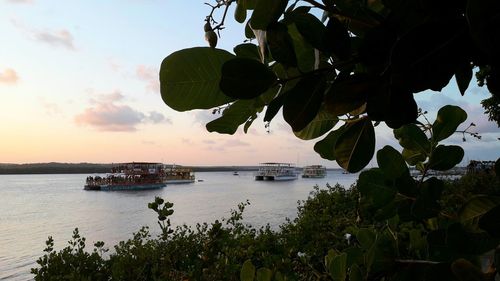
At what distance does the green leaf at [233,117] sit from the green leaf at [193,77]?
0.26 ft

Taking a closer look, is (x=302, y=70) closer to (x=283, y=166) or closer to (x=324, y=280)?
(x=324, y=280)

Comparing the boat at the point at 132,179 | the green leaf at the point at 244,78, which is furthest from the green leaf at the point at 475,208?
the boat at the point at 132,179

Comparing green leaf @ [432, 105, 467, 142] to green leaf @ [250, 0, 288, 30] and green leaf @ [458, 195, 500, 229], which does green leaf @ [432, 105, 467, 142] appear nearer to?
green leaf @ [458, 195, 500, 229]

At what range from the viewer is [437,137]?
31.8 inches

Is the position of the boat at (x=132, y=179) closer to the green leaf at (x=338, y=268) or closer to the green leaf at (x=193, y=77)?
the green leaf at (x=338, y=268)

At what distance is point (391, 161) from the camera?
75 cm

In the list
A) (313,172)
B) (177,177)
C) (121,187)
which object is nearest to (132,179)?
(121,187)

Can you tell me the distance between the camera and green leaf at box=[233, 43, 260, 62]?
552 mm

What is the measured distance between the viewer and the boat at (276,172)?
70625 millimetres

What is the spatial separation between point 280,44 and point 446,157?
525mm

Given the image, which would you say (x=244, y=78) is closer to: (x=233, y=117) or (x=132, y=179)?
(x=233, y=117)

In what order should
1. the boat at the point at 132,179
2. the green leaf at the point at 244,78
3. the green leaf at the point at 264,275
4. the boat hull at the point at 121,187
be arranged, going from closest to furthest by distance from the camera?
the green leaf at the point at 244,78
the green leaf at the point at 264,275
the boat hull at the point at 121,187
the boat at the point at 132,179

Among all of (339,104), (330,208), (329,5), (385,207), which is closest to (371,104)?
(339,104)

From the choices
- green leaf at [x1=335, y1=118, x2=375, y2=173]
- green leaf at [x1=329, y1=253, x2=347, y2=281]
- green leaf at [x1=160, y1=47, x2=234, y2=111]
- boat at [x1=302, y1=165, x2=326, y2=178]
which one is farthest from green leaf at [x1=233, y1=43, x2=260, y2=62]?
boat at [x1=302, y1=165, x2=326, y2=178]
